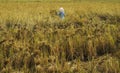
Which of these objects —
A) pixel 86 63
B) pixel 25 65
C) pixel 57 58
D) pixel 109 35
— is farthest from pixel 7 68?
pixel 109 35

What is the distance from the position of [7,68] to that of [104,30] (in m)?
2.57

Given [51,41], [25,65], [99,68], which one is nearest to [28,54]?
[25,65]

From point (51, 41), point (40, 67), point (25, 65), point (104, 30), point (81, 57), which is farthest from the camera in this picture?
point (104, 30)

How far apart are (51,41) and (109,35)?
3.98 feet

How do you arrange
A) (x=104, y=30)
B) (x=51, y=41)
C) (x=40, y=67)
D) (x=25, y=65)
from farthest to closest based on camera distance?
(x=104, y=30) < (x=51, y=41) < (x=25, y=65) < (x=40, y=67)

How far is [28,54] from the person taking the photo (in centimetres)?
460

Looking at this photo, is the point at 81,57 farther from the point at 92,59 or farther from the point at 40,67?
the point at 40,67

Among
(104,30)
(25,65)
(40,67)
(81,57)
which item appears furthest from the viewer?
(104,30)

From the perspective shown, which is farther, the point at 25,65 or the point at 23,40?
the point at 23,40

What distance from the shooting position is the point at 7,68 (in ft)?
13.9

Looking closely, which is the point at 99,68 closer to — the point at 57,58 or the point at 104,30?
the point at 57,58

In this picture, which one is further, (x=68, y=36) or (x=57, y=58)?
(x=68, y=36)

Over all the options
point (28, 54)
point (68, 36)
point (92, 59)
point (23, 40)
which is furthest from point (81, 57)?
point (23, 40)

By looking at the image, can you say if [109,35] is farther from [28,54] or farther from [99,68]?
[28,54]
